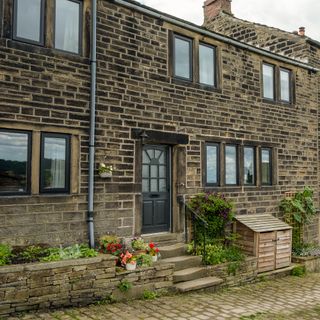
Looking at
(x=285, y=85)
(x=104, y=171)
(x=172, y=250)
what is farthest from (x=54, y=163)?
(x=285, y=85)

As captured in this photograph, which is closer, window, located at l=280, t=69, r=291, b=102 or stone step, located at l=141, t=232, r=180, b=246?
stone step, located at l=141, t=232, r=180, b=246

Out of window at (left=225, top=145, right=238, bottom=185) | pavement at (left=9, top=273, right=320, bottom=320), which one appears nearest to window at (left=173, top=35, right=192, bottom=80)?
window at (left=225, top=145, right=238, bottom=185)

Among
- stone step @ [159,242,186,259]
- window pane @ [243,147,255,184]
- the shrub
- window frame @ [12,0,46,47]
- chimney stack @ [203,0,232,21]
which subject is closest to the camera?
window frame @ [12,0,46,47]

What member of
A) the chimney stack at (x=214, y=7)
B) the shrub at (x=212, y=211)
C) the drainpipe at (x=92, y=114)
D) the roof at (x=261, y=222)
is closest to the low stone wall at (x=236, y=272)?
the roof at (x=261, y=222)

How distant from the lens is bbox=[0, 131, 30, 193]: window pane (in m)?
7.20

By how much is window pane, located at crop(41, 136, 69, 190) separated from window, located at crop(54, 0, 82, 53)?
6.45ft

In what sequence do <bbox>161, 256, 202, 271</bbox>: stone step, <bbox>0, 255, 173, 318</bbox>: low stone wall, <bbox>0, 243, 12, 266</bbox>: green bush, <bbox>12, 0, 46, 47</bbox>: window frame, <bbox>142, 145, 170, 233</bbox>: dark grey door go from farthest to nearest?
<bbox>142, 145, 170, 233</bbox>: dark grey door, <bbox>161, 256, 202, 271</bbox>: stone step, <bbox>12, 0, 46, 47</bbox>: window frame, <bbox>0, 243, 12, 266</bbox>: green bush, <bbox>0, 255, 173, 318</bbox>: low stone wall

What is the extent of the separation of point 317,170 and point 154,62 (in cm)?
779

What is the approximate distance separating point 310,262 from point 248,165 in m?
3.30

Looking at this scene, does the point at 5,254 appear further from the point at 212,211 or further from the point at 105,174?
the point at 212,211

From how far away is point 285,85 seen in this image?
1315 cm

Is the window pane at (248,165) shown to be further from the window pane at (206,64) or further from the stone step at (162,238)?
the stone step at (162,238)

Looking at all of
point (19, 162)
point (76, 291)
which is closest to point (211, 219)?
point (76, 291)

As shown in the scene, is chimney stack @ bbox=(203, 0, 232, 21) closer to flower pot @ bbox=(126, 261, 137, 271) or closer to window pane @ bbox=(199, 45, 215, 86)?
window pane @ bbox=(199, 45, 215, 86)
